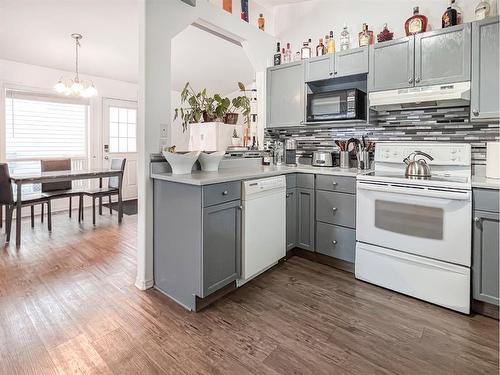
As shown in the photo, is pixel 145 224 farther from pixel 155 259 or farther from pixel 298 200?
pixel 298 200

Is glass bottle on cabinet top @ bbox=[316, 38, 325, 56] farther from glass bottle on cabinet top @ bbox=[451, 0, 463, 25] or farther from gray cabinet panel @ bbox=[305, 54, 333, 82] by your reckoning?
glass bottle on cabinet top @ bbox=[451, 0, 463, 25]

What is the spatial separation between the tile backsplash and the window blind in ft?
12.7

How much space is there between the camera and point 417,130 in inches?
101

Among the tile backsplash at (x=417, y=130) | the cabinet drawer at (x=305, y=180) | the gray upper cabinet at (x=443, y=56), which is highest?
the gray upper cabinet at (x=443, y=56)

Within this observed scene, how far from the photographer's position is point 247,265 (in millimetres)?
2141

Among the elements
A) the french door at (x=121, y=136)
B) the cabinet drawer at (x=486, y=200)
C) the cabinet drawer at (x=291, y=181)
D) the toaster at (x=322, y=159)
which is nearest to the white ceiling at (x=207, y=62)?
the french door at (x=121, y=136)

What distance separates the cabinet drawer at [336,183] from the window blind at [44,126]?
14.1ft

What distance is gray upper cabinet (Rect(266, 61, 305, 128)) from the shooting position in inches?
119

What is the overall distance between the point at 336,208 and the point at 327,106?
1.02 m

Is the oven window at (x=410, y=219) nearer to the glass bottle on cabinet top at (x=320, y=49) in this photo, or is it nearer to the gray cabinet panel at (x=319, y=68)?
the gray cabinet panel at (x=319, y=68)

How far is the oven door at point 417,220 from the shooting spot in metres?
1.85

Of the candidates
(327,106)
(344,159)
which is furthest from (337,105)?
(344,159)

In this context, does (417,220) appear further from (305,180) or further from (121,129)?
(121,129)

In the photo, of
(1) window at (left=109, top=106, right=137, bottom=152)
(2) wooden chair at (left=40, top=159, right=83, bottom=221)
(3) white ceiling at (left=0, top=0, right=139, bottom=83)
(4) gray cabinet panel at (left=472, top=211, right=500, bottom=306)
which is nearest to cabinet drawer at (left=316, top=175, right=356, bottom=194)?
(4) gray cabinet panel at (left=472, top=211, right=500, bottom=306)
